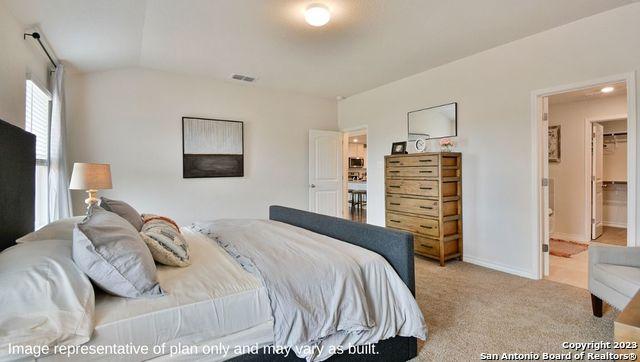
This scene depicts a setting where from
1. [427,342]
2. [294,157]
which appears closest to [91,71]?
[294,157]

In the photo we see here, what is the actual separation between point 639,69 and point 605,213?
15.5ft

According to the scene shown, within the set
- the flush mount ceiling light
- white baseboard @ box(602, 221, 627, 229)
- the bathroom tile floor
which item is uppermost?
the flush mount ceiling light

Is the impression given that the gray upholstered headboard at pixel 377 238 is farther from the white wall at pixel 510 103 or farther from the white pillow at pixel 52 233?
the white wall at pixel 510 103

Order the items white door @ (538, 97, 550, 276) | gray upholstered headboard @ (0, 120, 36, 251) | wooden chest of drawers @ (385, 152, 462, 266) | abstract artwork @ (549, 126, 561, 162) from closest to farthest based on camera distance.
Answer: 1. gray upholstered headboard @ (0, 120, 36, 251)
2. white door @ (538, 97, 550, 276)
3. wooden chest of drawers @ (385, 152, 462, 266)
4. abstract artwork @ (549, 126, 561, 162)

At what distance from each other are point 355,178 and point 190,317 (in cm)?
1001

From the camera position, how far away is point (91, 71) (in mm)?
3992

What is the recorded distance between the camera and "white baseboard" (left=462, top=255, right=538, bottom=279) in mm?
3385

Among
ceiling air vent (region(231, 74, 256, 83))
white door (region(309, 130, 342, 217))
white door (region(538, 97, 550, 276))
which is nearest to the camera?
white door (region(538, 97, 550, 276))

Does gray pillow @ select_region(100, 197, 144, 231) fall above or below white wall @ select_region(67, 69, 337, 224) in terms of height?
below

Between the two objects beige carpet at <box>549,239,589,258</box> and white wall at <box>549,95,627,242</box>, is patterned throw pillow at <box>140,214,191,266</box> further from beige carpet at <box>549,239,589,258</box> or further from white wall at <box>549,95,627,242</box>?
white wall at <box>549,95,627,242</box>

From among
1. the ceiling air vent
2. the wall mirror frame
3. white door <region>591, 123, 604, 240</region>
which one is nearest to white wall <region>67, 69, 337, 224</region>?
the ceiling air vent

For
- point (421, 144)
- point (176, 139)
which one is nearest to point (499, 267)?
point (421, 144)

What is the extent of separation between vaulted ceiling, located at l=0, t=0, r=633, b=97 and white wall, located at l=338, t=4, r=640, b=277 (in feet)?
0.50

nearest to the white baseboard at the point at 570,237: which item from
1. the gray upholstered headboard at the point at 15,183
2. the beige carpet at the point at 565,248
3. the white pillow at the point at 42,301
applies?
the beige carpet at the point at 565,248
